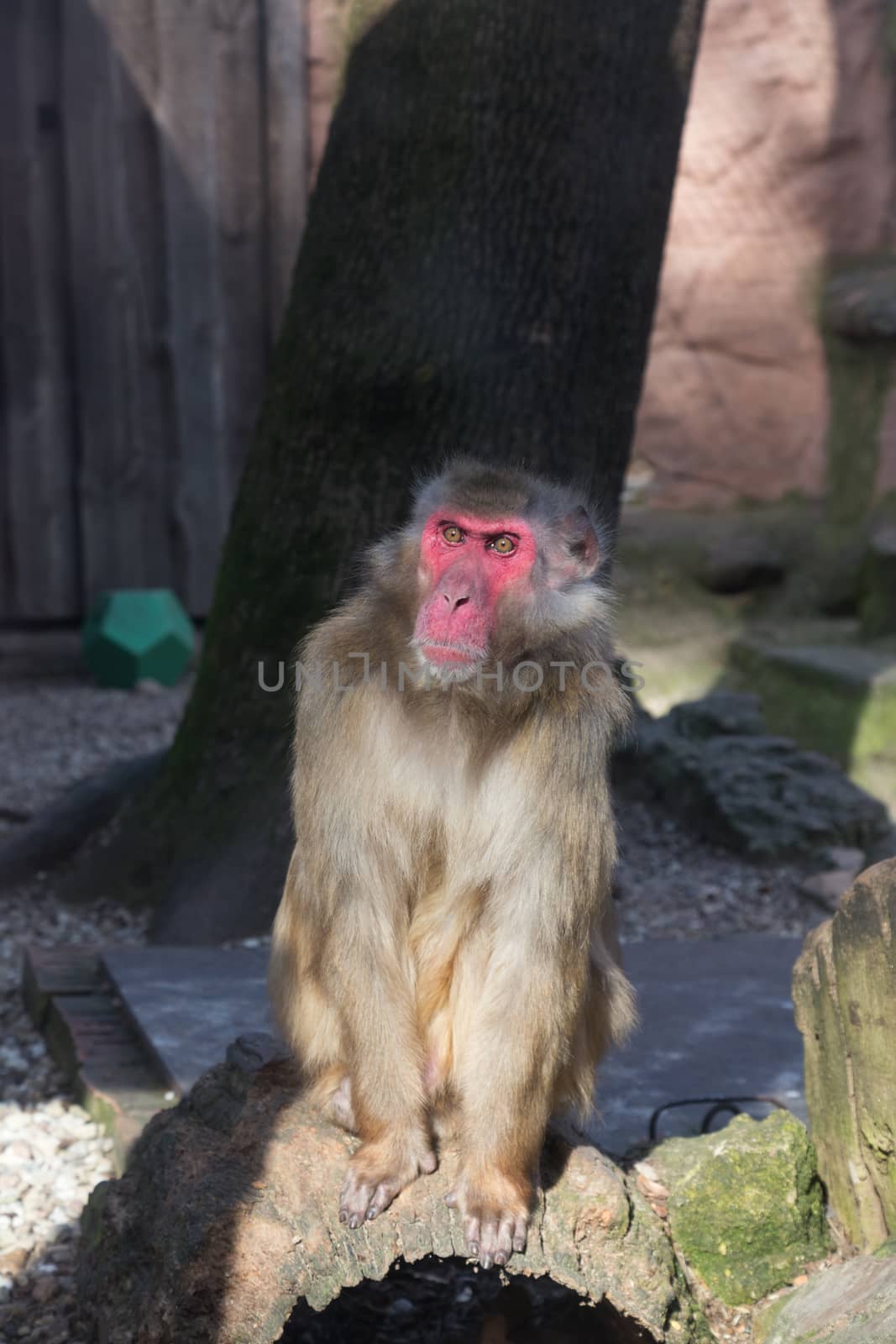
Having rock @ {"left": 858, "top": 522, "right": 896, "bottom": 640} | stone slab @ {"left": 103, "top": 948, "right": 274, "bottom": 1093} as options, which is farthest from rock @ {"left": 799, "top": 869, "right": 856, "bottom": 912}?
rock @ {"left": 858, "top": 522, "right": 896, "bottom": 640}

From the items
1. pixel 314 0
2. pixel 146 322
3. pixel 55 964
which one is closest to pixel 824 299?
pixel 314 0

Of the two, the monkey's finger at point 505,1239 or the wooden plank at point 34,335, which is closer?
the monkey's finger at point 505,1239

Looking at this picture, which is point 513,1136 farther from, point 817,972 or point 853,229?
point 853,229

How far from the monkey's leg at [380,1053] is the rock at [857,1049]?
769 mm

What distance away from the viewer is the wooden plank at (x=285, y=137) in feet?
27.0

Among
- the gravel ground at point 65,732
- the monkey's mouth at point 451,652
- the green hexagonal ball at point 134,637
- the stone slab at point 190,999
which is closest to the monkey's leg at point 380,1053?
the monkey's mouth at point 451,652

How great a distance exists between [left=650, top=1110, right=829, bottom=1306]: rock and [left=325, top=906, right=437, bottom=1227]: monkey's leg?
1.68 ft

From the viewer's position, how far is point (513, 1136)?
269 cm

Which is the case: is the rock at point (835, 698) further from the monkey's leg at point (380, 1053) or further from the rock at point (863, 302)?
the monkey's leg at point (380, 1053)

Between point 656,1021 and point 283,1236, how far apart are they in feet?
6.01

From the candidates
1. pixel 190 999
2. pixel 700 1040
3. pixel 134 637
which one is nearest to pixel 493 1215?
pixel 700 1040

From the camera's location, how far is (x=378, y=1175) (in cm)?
270

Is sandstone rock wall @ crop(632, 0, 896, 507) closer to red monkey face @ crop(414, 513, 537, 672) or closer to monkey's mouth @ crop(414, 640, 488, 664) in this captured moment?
red monkey face @ crop(414, 513, 537, 672)

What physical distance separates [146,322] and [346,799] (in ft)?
19.8
